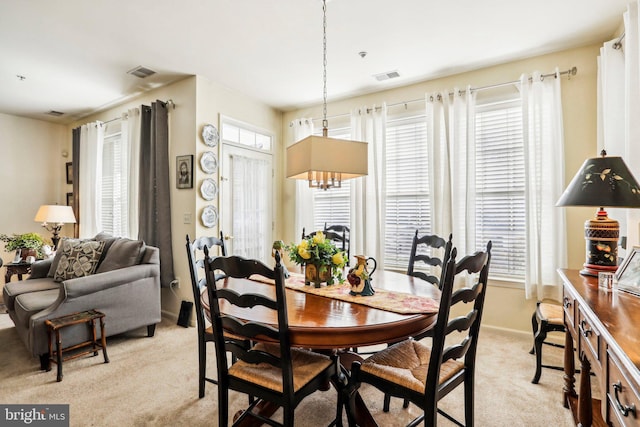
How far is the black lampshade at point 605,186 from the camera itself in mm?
1624

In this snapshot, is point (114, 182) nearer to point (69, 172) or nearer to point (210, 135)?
point (69, 172)

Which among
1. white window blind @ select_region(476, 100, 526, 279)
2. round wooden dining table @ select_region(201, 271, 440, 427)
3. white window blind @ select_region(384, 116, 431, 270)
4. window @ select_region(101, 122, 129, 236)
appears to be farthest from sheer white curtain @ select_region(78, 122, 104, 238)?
white window blind @ select_region(476, 100, 526, 279)

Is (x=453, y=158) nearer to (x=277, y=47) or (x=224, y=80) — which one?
(x=277, y=47)

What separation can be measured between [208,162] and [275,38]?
1482 mm

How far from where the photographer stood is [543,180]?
2.96 meters

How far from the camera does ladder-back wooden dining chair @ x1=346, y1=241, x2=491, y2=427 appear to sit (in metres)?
1.34

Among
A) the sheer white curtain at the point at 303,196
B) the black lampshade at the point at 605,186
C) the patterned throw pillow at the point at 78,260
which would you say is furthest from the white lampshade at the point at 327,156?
the patterned throw pillow at the point at 78,260

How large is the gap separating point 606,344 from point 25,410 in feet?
9.96

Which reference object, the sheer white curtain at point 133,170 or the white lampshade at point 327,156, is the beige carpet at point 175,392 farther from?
the sheer white curtain at point 133,170

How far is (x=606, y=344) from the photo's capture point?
1095mm

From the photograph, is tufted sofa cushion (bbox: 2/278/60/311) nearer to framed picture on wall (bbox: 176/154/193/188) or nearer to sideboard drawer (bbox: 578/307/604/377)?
framed picture on wall (bbox: 176/154/193/188)

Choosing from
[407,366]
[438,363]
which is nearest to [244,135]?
[407,366]

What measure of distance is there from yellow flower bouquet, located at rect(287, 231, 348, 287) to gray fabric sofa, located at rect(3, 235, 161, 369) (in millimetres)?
1866

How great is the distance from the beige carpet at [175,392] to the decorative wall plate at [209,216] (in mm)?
1259
